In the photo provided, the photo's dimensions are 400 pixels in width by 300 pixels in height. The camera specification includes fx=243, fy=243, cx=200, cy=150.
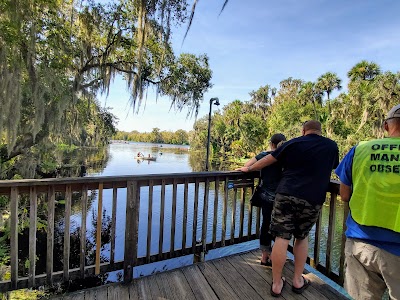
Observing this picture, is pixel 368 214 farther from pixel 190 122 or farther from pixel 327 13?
pixel 327 13

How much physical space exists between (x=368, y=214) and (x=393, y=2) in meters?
7.83

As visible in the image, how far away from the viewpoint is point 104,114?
1214cm

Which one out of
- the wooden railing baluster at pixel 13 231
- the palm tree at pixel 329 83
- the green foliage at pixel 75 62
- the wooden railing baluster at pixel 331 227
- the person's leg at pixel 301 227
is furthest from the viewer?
the palm tree at pixel 329 83

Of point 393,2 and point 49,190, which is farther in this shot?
point 393,2

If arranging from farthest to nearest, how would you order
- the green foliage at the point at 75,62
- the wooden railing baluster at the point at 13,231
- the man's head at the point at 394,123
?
1. the green foliage at the point at 75,62
2. the wooden railing baluster at the point at 13,231
3. the man's head at the point at 394,123

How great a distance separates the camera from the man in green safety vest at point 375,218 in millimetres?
Result: 1055

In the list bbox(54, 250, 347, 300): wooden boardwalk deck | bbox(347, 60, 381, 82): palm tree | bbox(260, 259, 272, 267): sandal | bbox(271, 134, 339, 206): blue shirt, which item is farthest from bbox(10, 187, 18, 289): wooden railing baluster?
bbox(347, 60, 381, 82): palm tree

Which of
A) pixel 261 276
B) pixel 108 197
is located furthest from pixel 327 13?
pixel 108 197

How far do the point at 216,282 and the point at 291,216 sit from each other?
841mm

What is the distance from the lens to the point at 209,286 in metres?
1.93

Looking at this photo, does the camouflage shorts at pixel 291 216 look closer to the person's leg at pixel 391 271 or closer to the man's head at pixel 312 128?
the man's head at pixel 312 128

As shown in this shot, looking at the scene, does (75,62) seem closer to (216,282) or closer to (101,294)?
(101,294)

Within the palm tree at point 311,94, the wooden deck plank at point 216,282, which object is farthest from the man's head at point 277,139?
the palm tree at point 311,94

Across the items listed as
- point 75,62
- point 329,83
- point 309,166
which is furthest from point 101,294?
point 329,83
